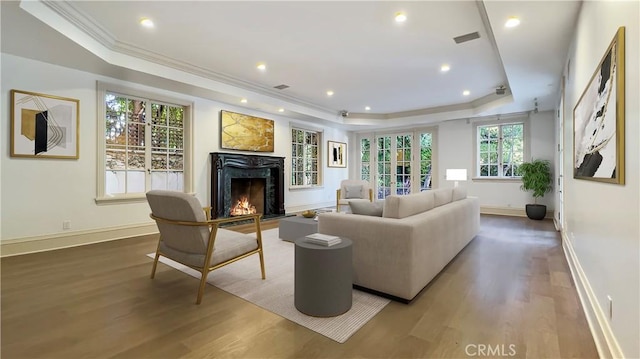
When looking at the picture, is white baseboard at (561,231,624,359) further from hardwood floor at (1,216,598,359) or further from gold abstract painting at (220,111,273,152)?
gold abstract painting at (220,111,273,152)

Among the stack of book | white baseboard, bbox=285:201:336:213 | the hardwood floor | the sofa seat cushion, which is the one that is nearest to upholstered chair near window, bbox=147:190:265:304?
the hardwood floor

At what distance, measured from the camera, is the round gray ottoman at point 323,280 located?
81.4 inches

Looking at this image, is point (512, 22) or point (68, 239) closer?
point (512, 22)

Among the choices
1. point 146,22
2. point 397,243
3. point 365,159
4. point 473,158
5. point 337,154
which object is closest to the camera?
point 397,243

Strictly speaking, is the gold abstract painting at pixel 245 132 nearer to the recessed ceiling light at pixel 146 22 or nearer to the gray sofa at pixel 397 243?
the recessed ceiling light at pixel 146 22

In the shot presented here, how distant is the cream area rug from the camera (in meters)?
1.98

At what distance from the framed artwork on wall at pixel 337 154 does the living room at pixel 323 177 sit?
15.7 inches

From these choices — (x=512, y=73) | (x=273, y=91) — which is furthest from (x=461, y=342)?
(x=273, y=91)

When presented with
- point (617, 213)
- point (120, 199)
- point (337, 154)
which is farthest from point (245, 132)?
point (617, 213)

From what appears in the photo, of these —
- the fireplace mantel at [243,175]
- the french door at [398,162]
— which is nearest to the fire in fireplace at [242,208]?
the fireplace mantel at [243,175]

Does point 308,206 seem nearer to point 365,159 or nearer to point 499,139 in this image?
point 365,159

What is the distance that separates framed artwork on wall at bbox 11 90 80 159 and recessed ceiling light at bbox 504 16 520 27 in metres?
5.42

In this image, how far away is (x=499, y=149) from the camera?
7309 mm

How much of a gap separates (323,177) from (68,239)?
19.3 feet
